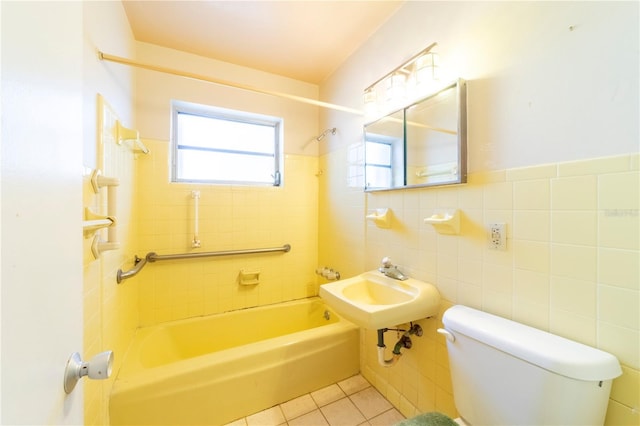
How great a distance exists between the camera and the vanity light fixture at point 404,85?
124 cm

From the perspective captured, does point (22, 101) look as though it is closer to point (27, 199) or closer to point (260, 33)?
point (27, 199)

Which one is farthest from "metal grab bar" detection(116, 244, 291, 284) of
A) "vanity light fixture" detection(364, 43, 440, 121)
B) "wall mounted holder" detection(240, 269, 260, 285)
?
"vanity light fixture" detection(364, 43, 440, 121)

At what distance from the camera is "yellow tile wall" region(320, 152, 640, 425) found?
2.35 ft

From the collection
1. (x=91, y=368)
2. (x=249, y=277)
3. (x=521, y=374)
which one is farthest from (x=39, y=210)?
(x=249, y=277)

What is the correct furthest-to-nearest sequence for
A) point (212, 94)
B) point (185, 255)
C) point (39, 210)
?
point (212, 94) < point (185, 255) < point (39, 210)

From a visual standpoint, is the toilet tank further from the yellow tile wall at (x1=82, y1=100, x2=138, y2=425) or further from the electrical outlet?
the yellow tile wall at (x1=82, y1=100, x2=138, y2=425)

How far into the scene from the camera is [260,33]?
1693mm

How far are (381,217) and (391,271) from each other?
1.10 ft

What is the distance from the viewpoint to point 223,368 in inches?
54.2

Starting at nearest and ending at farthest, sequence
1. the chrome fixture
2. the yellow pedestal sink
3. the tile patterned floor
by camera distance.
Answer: the chrome fixture → the yellow pedestal sink → the tile patterned floor

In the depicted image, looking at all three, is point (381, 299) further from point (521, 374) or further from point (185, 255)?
point (185, 255)

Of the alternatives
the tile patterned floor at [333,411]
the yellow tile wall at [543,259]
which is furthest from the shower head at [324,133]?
the tile patterned floor at [333,411]

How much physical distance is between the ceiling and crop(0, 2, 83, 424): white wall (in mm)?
1253

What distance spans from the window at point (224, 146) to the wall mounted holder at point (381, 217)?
1.04m
